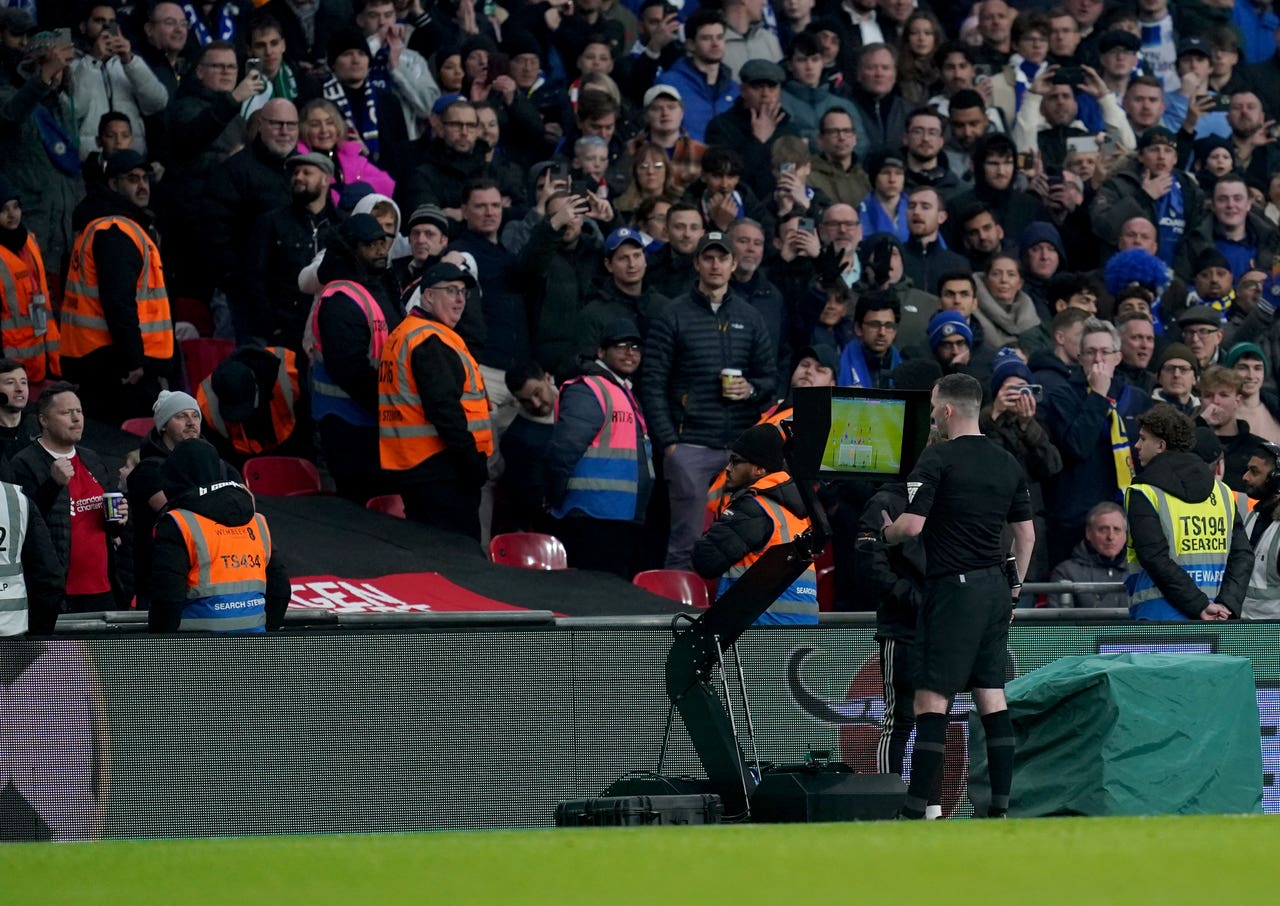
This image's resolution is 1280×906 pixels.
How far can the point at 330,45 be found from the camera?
15.2 metres

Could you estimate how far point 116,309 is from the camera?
1276cm

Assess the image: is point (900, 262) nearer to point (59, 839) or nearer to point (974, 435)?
point (974, 435)

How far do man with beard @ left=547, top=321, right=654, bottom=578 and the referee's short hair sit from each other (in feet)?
12.0

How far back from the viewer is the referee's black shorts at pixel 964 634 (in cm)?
903

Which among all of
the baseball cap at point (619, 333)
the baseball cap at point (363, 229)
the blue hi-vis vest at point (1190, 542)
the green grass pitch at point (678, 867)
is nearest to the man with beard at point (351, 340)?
the baseball cap at point (363, 229)

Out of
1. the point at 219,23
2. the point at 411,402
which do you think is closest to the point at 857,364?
the point at 411,402

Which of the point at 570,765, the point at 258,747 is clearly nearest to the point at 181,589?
the point at 258,747

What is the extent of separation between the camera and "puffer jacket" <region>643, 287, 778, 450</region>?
1315 centimetres

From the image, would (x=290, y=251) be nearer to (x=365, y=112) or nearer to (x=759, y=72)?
(x=365, y=112)

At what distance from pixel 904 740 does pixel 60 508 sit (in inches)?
166

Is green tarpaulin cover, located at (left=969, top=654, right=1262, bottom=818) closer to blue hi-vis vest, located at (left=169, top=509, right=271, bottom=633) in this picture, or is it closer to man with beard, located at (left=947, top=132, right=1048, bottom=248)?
blue hi-vis vest, located at (left=169, top=509, right=271, bottom=633)

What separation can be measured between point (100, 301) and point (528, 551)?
2.82 meters

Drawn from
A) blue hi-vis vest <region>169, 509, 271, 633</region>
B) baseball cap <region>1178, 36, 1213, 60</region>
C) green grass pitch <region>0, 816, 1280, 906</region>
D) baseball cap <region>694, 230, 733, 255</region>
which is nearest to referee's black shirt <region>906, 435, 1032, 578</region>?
green grass pitch <region>0, 816, 1280, 906</region>

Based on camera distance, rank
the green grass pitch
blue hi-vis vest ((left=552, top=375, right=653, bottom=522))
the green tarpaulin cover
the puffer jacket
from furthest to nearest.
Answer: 1. the puffer jacket
2. blue hi-vis vest ((left=552, top=375, right=653, bottom=522))
3. the green tarpaulin cover
4. the green grass pitch
